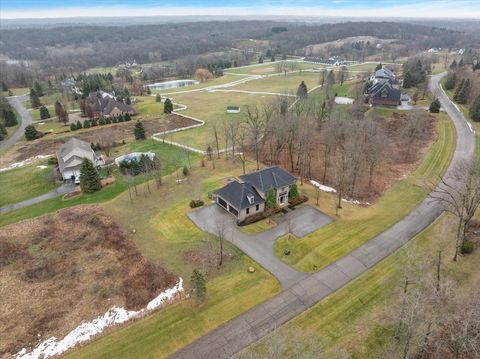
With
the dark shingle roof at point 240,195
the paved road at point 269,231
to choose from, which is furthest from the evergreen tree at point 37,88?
the dark shingle roof at point 240,195

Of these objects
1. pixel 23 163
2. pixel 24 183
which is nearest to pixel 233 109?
pixel 23 163

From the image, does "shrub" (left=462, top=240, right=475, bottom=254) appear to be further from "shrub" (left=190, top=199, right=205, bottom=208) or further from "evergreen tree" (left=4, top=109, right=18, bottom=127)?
"evergreen tree" (left=4, top=109, right=18, bottom=127)

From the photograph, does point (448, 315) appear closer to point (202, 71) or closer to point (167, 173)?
point (167, 173)

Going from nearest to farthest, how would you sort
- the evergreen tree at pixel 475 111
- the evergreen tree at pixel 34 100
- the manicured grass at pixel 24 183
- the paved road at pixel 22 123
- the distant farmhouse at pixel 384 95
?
the manicured grass at pixel 24 183
the evergreen tree at pixel 475 111
the paved road at pixel 22 123
the distant farmhouse at pixel 384 95
the evergreen tree at pixel 34 100

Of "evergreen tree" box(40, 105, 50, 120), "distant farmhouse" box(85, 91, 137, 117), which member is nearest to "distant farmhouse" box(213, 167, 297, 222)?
"distant farmhouse" box(85, 91, 137, 117)

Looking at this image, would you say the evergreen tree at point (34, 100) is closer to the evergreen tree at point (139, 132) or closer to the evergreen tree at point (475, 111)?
the evergreen tree at point (139, 132)

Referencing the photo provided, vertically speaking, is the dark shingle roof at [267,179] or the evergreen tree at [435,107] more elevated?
the dark shingle roof at [267,179]

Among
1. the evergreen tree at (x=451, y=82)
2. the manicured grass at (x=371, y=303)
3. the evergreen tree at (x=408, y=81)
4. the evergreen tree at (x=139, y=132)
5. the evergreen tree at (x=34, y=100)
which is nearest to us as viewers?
the manicured grass at (x=371, y=303)

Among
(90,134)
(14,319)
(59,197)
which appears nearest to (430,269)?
(14,319)
